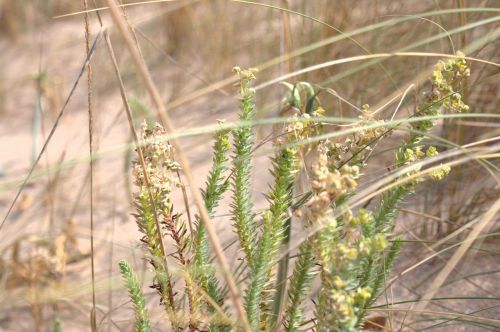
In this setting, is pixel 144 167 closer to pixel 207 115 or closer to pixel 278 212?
pixel 278 212

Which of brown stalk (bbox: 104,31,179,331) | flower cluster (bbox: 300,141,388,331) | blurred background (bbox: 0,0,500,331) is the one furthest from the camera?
blurred background (bbox: 0,0,500,331)

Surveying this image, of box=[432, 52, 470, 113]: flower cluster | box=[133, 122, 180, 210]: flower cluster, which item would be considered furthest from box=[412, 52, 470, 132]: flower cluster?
box=[133, 122, 180, 210]: flower cluster

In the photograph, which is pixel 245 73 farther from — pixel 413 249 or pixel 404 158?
pixel 413 249

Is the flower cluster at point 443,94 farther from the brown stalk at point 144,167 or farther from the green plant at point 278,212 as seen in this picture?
the brown stalk at point 144,167

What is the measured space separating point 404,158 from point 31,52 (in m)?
3.18

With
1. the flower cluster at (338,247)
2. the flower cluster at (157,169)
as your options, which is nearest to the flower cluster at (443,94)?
the flower cluster at (338,247)

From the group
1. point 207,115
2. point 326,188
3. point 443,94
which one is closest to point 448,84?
point 443,94

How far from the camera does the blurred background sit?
4.58 feet

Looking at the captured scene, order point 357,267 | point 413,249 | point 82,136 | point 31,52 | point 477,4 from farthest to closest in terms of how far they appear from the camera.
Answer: point 31,52
point 82,136
point 477,4
point 413,249
point 357,267

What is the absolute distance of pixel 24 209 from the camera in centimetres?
244

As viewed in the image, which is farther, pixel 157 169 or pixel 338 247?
pixel 157 169

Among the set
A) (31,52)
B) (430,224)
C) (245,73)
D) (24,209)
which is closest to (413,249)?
(430,224)

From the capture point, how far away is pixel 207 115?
2.69 m

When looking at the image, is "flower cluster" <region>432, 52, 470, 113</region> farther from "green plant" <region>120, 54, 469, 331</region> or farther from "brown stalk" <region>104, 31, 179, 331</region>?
"brown stalk" <region>104, 31, 179, 331</region>
